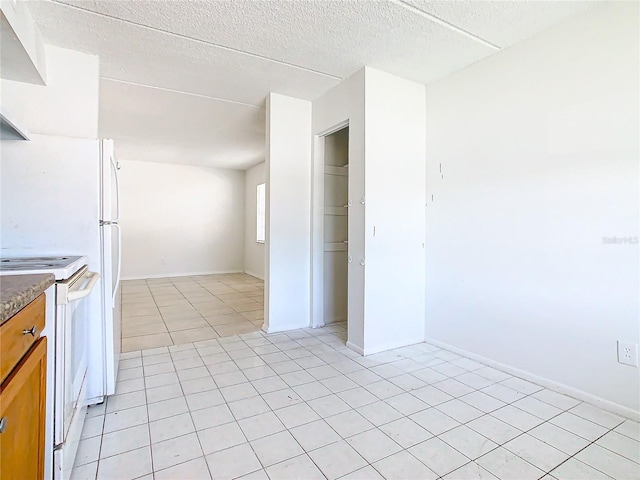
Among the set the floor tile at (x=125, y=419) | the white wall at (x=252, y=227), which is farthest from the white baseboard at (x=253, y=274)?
the floor tile at (x=125, y=419)

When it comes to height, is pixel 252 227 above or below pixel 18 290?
above

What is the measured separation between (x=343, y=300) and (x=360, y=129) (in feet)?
6.66

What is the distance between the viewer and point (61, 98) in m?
2.45

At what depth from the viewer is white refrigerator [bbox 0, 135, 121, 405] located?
186 cm

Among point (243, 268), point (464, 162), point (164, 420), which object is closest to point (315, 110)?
point (464, 162)

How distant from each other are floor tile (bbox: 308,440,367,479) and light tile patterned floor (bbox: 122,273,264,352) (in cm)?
202

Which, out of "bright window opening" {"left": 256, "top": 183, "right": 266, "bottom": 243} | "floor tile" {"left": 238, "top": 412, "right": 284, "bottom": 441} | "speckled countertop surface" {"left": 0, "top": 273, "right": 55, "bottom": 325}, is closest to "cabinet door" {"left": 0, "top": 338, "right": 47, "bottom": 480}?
"speckled countertop surface" {"left": 0, "top": 273, "right": 55, "bottom": 325}

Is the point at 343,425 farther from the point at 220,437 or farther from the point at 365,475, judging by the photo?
the point at 220,437

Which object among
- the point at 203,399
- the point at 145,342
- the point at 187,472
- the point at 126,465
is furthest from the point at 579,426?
the point at 145,342

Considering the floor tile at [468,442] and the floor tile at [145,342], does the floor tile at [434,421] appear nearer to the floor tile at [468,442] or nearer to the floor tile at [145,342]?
the floor tile at [468,442]

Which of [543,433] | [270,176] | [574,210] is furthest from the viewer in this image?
[270,176]

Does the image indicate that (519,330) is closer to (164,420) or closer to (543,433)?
(543,433)

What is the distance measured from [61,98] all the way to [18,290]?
84.7 inches

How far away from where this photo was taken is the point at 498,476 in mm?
1459
